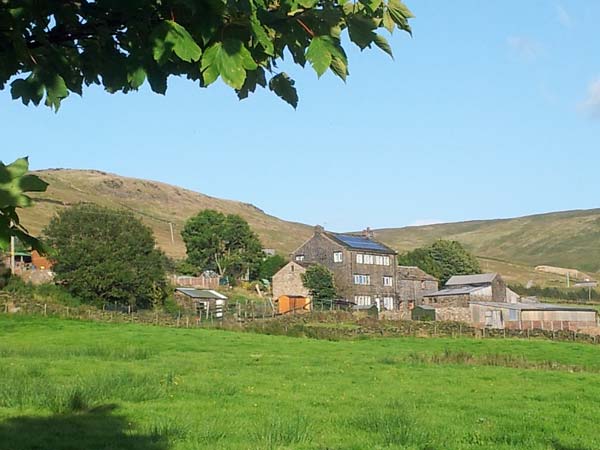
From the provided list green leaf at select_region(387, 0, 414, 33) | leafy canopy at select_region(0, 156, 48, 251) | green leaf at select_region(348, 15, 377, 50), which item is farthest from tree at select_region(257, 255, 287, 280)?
leafy canopy at select_region(0, 156, 48, 251)

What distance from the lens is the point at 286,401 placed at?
17.5 m

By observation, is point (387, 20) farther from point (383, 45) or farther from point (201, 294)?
point (201, 294)

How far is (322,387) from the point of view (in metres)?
20.5

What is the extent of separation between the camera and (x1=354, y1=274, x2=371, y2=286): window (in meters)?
83.8

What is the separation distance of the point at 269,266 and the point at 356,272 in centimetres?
2602

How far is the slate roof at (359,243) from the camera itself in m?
85.6

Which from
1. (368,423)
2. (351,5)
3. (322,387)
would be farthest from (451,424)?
(351,5)

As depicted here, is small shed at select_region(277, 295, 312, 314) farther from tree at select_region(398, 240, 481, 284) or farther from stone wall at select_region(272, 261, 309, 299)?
tree at select_region(398, 240, 481, 284)

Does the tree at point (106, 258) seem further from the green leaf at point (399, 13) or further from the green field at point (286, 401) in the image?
the green leaf at point (399, 13)

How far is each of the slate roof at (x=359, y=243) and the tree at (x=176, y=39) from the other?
3187 inches

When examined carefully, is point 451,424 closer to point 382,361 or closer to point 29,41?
point 29,41

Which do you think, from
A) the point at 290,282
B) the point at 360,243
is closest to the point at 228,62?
the point at 290,282

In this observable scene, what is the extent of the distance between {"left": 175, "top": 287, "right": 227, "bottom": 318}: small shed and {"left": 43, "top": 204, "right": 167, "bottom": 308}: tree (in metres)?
4.08

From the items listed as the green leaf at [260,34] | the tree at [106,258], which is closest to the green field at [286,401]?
the green leaf at [260,34]
